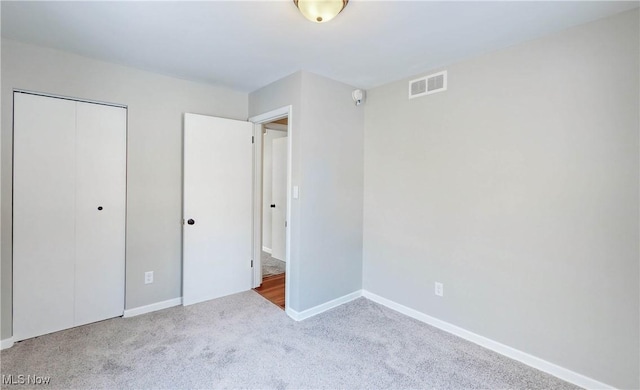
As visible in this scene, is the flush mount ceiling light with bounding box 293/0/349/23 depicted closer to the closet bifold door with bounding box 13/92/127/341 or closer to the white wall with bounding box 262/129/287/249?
the closet bifold door with bounding box 13/92/127/341

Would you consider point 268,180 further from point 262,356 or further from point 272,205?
point 262,356

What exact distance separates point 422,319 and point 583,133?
2.00 m

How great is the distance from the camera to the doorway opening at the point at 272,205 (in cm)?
365

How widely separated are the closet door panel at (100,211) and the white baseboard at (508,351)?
279cm

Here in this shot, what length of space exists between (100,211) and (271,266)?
2.46 meters

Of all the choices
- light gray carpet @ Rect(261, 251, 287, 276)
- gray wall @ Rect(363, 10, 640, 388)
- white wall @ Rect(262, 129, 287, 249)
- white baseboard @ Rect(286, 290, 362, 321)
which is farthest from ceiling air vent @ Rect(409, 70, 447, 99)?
light gray carpet @ Rect(261, 251, 287, 276)

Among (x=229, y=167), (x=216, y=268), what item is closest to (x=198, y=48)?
(x=229, y=167)

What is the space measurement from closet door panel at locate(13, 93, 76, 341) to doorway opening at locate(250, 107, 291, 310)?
1.77 meters

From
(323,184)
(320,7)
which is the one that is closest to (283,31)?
(320,7)

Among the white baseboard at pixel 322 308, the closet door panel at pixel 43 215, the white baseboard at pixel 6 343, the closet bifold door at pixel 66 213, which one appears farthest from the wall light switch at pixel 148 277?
the white baseboard at pixel 322 308

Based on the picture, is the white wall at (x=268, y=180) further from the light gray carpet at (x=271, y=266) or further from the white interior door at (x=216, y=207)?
the white interior door at (x=216, y=207)

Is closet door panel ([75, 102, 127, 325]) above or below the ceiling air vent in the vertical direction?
below

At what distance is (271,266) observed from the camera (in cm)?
458

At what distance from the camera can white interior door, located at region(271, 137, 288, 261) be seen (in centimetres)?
489
